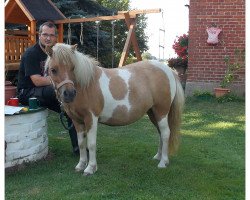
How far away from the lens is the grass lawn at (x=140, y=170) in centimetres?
355

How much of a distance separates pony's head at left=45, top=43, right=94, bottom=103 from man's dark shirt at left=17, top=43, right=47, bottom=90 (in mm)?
730

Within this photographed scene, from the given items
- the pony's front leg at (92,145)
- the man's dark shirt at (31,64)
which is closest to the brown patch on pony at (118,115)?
the pony's front leg at (92,145)

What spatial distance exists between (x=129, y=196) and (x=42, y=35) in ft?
7.32

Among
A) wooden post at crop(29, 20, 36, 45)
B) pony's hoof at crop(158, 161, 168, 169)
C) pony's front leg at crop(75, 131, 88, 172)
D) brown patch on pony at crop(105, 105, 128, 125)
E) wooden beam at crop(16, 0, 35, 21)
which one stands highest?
wooden beam at crop(16, 0, 35, 21)

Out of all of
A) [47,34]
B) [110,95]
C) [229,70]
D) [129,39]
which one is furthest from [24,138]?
[229,70]

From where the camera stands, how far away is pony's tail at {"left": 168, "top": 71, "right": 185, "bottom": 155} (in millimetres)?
4539

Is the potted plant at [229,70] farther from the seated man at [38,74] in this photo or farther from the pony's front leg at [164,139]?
the seated man at [38,74]

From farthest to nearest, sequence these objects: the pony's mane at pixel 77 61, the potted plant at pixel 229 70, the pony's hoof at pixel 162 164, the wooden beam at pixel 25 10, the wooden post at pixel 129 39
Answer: the wooden beam at pixel 25 10, the potted plant at pixel 229 70, the wooden post at pixel 129 39, the pony's hoof at pixel 162 164, the pony's mane at pixel 77 61


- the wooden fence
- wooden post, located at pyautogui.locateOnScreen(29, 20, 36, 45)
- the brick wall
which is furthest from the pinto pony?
wooden post, located at pyautogui.locateOnScreen(29, 20, 36, 45)

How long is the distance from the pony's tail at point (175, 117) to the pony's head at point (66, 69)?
1262mm

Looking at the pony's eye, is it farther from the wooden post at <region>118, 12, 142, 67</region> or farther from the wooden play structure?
the wooden play structure

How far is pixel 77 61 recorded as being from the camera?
3.77 metres

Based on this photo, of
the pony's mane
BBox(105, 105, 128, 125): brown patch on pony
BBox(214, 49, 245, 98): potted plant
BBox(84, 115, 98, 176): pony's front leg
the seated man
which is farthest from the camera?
BBox(214, 49, 245, 98): potted plant

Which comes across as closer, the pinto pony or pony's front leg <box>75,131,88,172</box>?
the pinto pony
